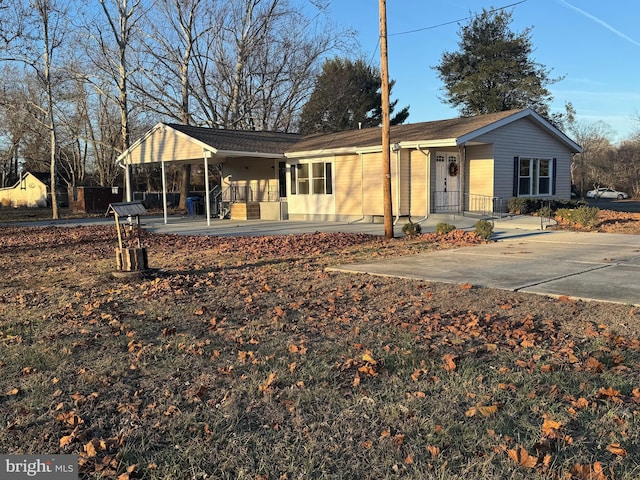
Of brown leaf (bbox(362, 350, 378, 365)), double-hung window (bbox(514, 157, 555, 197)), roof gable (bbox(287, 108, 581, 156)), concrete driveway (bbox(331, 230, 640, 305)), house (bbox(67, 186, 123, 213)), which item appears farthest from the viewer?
house (bbox(67, 186, 123, 213))

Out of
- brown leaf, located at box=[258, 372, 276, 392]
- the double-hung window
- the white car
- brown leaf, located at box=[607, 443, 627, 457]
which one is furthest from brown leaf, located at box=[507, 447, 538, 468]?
the white car

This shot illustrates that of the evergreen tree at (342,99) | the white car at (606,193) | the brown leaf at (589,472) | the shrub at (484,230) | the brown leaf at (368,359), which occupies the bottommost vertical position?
the brown leaf at (589,472)

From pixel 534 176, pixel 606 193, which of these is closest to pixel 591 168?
pixel 606 193

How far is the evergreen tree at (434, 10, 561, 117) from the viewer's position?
35.2 metres

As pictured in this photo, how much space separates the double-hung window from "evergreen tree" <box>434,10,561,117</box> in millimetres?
16021

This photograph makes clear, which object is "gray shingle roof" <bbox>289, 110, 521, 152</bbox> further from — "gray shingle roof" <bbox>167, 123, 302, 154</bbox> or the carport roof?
"gray shingle roof" <bbox>167, 123, 302, 154</bbox>

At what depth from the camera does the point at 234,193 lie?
83.6 ft

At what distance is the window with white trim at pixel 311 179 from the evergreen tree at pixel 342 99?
17.4m

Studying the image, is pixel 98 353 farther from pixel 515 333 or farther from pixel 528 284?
pixel 528 284

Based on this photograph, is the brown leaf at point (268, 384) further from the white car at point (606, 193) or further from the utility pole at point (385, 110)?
the white car at point (606, 193)

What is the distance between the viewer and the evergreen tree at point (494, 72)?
116ft

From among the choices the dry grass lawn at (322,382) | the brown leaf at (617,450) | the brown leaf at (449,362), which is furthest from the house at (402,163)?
the brown leaf at (617,450)

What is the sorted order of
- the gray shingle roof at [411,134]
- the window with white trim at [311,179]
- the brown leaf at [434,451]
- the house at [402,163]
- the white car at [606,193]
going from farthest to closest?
the white car at [606,193] < the window with white trim at [311,179] < the house at [402,163] < the gray shingle roof at [411,134] < the brown leaf at [434,451]

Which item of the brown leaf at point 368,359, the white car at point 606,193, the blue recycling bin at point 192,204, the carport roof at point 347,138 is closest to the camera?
the brown leaf at point 368,359
